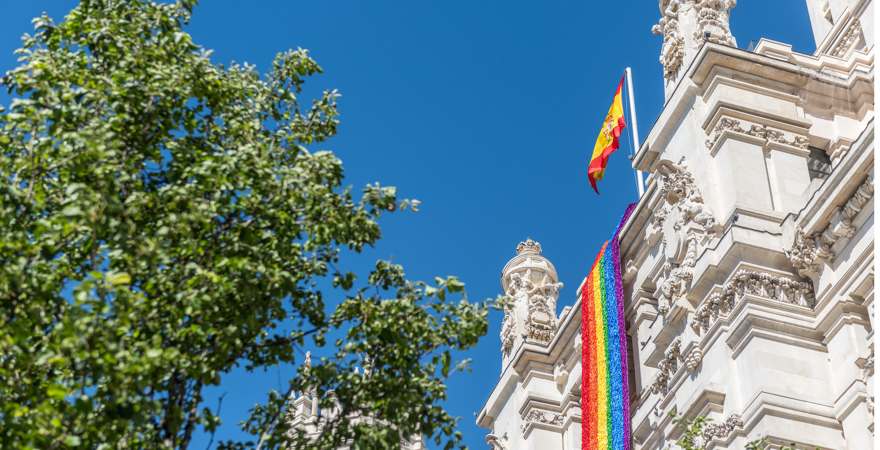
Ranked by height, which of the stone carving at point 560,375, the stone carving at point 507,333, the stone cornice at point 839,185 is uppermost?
the stone carving at point 507,333

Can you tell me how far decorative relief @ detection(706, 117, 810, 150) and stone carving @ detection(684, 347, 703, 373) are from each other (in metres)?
5.93

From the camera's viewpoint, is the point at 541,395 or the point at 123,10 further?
the point at 541,395

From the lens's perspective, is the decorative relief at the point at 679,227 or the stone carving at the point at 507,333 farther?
the stone carving at the point at 507,333

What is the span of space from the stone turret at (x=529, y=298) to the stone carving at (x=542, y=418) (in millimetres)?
2579

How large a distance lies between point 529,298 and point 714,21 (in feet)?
40.3

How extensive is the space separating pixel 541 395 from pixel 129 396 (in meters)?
28.2

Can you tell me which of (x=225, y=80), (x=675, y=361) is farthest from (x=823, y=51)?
(x=225, y=80)

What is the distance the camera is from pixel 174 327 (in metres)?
18.6

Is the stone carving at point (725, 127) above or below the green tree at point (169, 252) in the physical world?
above

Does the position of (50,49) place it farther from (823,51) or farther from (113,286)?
(823,51)

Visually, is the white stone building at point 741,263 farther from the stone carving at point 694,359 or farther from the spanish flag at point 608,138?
the spanish flag at point 608,138

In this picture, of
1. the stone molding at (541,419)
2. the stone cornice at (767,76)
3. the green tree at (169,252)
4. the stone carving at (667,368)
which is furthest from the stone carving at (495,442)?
the green tree at (169,252)

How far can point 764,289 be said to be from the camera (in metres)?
33.0

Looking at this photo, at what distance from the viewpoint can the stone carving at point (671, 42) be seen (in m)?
40.3
